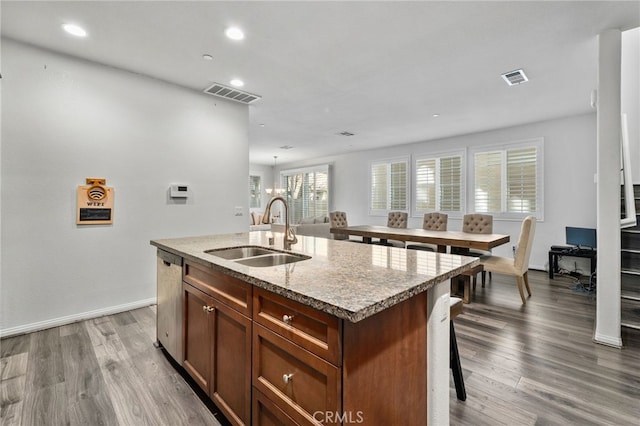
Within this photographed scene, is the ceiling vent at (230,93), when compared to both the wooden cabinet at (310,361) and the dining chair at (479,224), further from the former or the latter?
the dining chair at (479,224)

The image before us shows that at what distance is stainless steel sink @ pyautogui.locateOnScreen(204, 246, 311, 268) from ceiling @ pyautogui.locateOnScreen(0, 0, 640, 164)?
1.80 meters

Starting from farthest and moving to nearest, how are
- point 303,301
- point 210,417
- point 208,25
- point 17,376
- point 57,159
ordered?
1. point 57,159
2. point 208,25
3. point 17,376
4. point 210,417
5. point 303,301

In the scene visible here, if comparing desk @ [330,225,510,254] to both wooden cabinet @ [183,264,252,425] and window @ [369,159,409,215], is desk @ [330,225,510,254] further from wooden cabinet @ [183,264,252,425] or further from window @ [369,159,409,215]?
wooden cabinet @ [183,264,252,425]

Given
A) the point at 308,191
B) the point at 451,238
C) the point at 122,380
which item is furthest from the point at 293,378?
the point at 308,191

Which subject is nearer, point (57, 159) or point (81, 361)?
point (81, 361)

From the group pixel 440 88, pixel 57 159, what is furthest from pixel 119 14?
pixel 440 88

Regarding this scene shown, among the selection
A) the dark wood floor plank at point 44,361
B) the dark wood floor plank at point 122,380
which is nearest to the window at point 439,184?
the dark wood floor plank at point 122,380

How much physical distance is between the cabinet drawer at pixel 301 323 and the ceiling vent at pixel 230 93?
3219 millimetres

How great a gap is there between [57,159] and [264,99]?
2432 mm

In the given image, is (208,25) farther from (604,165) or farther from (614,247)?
(614,247)

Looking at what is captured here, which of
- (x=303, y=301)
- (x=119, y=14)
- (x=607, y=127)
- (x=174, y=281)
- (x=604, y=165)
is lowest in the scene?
(x=174, y=281)

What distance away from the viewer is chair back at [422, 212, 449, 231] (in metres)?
5.27

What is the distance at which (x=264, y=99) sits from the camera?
4.21m

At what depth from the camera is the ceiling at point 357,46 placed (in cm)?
229
